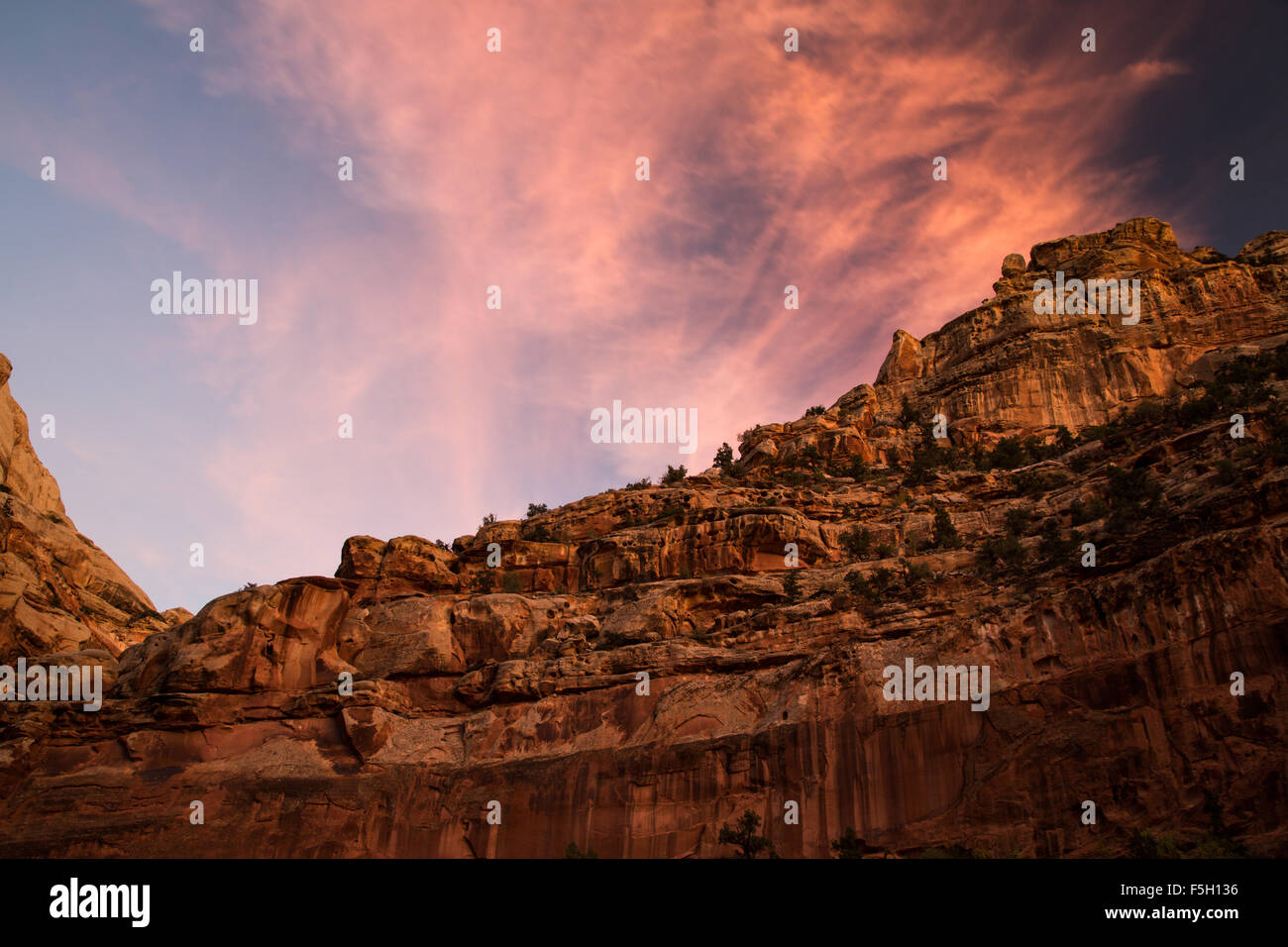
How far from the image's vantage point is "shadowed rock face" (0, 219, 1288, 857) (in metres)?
29.2

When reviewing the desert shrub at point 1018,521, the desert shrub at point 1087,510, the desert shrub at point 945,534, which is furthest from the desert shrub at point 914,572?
the desert shrub at point 1087,510

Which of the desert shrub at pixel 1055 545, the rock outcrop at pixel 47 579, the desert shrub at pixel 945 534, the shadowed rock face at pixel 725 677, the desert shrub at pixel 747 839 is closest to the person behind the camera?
the shadowed rock face at pixel 725 677

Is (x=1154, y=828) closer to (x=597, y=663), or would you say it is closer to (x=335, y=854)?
(x=597, y=663)

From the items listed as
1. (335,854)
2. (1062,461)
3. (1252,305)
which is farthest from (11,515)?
(1252,305)

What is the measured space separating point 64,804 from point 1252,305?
7607cm

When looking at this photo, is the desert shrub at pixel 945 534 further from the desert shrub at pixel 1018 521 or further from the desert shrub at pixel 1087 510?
the desert shrub at pixel 1087 510

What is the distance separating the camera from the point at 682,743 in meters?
36.7

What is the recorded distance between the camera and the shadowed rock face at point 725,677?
2919 cm

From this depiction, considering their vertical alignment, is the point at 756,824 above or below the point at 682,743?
below

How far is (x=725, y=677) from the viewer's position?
39.1m
